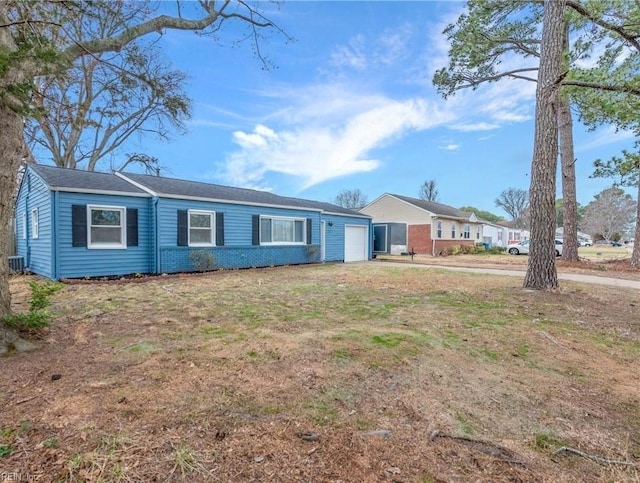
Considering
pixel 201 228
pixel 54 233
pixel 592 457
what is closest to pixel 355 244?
pixel 201 228

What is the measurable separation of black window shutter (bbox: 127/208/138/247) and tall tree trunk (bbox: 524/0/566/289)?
10921 mm

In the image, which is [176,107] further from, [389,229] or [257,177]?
[257,177]

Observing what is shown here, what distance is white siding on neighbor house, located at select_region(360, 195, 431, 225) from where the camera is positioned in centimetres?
2475

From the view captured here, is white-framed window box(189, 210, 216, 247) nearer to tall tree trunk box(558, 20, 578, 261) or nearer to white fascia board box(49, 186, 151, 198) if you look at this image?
white fascia board box(49, 186, 151, 198)

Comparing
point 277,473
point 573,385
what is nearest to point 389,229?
point 573,385

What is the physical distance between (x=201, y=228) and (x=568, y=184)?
55.5ft

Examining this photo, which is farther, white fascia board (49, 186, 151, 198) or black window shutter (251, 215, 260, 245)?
black window shutter (251, 215, 260, 245)

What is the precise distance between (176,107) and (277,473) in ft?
19.1

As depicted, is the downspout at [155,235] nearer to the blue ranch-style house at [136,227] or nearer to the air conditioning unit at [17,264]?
the blue ranch-style house at [136,227]

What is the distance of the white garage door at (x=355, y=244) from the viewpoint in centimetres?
1752

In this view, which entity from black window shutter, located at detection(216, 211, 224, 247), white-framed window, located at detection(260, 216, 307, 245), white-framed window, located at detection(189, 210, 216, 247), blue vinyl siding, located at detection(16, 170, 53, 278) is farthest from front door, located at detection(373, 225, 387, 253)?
blue vinyl siding, located at detection(16, 170, 53, 278)

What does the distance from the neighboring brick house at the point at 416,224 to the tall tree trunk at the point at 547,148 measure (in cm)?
1664

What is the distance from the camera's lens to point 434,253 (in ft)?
79.0

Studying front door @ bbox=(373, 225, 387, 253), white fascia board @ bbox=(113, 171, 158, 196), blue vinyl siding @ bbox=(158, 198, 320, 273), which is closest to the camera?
white fascia board @ bbox=(113, 171, 158, 196)
